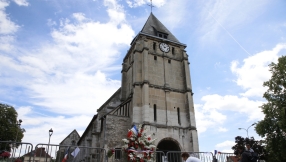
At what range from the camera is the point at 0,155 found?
908 centimetres

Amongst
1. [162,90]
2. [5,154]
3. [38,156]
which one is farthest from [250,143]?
[5,154]

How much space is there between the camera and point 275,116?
19.8 m

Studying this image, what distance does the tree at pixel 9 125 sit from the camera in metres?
34.0

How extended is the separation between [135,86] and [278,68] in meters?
14.1

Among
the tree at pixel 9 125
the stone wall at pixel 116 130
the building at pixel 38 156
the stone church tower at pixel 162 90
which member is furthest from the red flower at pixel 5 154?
the tree at pixel 9 125

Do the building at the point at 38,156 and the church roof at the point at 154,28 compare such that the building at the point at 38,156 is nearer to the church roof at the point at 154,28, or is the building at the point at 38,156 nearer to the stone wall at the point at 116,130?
the stone wall at the point at 116,130

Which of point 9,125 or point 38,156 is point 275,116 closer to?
point 38,156

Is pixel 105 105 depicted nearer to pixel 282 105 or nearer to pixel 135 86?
pixel 135 86

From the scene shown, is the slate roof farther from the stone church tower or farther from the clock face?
the clock face

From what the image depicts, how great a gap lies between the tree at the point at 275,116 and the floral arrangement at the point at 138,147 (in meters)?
12.0

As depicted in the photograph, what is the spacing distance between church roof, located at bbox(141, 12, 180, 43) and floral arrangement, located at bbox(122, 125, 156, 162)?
16129 millimetres

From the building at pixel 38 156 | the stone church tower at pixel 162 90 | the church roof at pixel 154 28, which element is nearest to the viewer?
the building at pixel 38 156

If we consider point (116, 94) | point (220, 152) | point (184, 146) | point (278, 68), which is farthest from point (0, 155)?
point (278, 68)

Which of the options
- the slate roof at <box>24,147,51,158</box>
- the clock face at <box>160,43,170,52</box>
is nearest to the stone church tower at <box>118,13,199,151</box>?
the clock face at <box>160,43,170,52</box>
